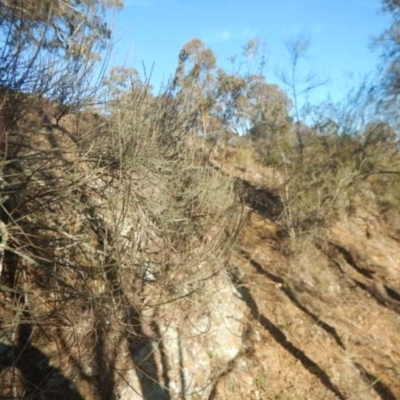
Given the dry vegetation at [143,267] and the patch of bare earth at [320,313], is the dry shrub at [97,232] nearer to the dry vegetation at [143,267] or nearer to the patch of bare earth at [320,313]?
the dry vegetation at [143,267]

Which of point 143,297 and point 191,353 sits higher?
point 143,297

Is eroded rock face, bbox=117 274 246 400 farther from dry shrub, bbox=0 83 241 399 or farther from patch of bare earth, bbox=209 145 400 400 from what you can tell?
dry shrub, bbox=0 83 241 399

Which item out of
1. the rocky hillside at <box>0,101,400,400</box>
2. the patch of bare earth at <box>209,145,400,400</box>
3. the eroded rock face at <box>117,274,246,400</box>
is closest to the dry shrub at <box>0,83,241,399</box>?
the rocky hillside at <box>0,101,400,400</box>

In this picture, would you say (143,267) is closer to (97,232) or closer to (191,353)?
(97,232)

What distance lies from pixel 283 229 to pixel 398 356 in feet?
12.7

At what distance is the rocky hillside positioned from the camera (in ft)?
15.2

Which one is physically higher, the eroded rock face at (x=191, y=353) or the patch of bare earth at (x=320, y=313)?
the patch of bare earth at (x=320, y=313)

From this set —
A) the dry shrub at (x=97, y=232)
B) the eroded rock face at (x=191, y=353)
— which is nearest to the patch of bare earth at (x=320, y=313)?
the eroded rock face at (x=191, y=353)

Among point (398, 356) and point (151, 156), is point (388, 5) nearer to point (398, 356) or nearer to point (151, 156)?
point (398, 356)

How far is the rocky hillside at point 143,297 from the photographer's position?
463 cm

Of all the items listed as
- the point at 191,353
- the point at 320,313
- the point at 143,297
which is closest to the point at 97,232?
the point at 143,297

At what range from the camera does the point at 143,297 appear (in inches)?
200

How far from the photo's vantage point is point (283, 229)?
10.2 metres

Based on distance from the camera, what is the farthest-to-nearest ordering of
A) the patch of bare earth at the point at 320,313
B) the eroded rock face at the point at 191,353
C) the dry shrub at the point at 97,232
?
the patch of bare earth at the point at 320,313
the eroded rock face at the point at 191,353
the dry shrub at the point at 97,232
